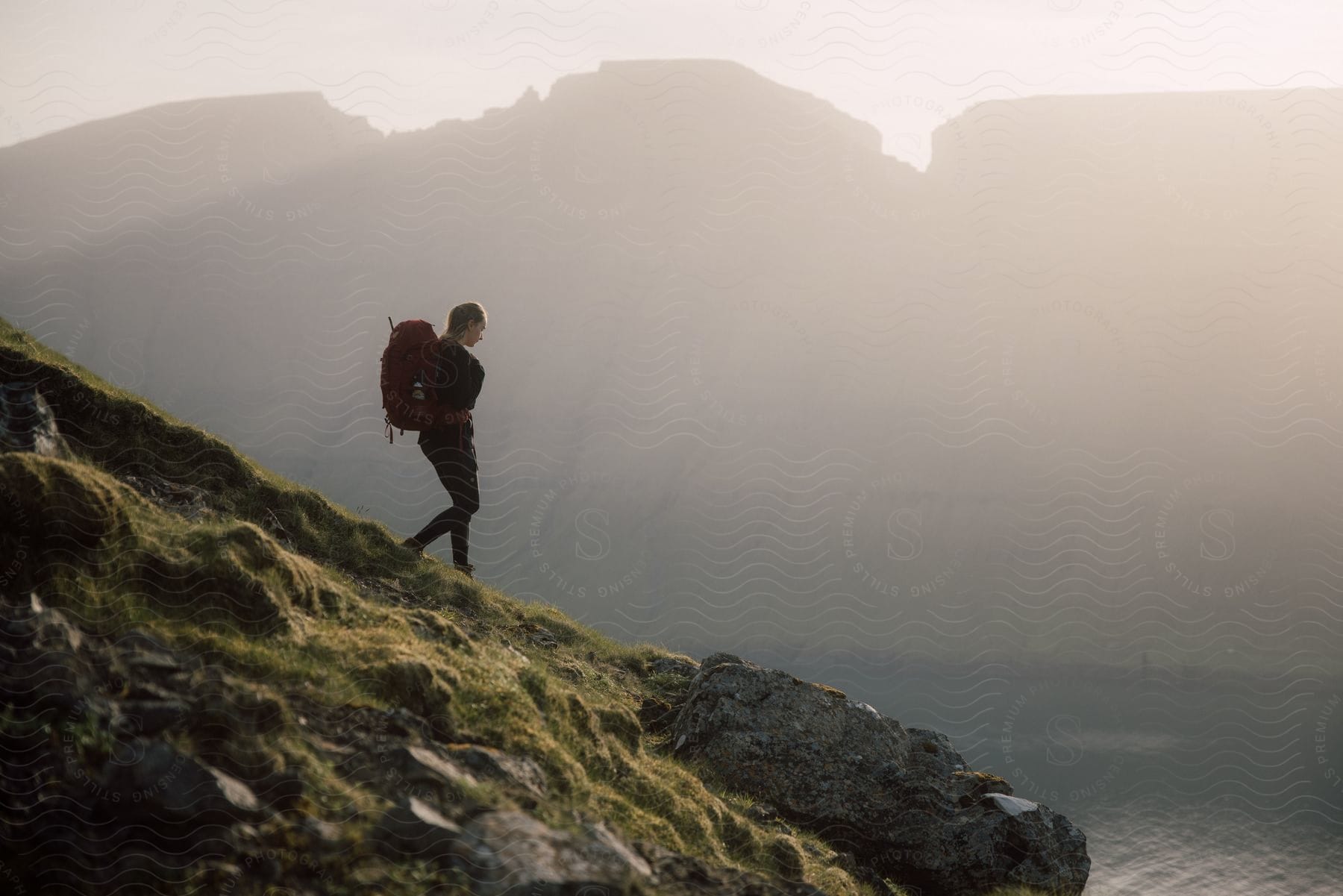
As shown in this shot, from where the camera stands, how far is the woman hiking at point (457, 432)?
14.1m

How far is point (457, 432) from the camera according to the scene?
1454 centimetres

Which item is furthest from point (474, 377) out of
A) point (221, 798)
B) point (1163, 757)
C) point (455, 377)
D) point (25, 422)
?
point (1163, 757)

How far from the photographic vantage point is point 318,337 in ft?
618

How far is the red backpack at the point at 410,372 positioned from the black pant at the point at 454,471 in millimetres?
546

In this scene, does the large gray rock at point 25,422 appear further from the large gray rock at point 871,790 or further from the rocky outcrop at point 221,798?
the large gray rock at point 871,790

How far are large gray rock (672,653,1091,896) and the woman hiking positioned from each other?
4.88 metres

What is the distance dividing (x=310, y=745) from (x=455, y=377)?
8.16 meters

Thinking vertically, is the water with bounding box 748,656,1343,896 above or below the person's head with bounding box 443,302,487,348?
above

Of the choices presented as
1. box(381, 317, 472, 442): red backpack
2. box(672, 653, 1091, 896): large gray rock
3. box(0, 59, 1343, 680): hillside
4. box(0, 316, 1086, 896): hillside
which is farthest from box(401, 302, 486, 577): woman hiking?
box(0, 59, 1343, 680): hillside

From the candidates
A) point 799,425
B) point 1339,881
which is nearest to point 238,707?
point 1339,881

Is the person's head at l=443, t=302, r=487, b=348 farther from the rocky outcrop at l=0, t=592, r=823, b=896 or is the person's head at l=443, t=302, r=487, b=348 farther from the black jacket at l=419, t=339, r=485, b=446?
the rocky outcrop at l=0, t=592, r=823, b=896

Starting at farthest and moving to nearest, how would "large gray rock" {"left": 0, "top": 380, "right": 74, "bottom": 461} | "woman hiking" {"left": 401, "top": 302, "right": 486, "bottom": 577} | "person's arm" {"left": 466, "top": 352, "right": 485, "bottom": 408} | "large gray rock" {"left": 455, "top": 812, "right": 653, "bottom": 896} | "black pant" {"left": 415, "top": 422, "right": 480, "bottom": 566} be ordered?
1. "black pant" {"left": 415, "top": 422, "right": 480, "bottom": 566}
2. "person's arm" {"left": 466, "top": 352, "right": 485, "bottom": 408}
3. "woman hiking" {"left": 401, "top": 302, "right": 486, "bottom": 577}
4. "large gray rock" {"left": 0, "top": 380, "right": 74, "bottom": 461}
5. "large gray rock" {"left": 455, "top": 812, "right": 653, "bottom": 896}

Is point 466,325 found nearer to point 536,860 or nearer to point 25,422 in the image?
point 25,422

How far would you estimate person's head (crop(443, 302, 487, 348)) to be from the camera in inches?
557
